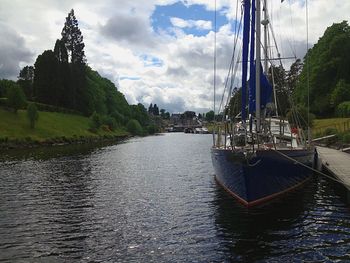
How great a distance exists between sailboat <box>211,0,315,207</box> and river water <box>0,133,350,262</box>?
2.26 feet

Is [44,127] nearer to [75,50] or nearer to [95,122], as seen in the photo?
[95,122]

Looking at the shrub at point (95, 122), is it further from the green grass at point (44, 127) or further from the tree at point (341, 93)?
the tree at point (341, 93)

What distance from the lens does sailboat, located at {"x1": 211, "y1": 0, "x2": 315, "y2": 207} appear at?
17.7 meters

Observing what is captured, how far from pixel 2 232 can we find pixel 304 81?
268ft

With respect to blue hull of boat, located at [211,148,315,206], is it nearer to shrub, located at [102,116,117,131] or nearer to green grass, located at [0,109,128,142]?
green grass, located at [0,109,128,142]

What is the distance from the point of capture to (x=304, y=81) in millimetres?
87812

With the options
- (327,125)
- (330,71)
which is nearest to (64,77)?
(330,71)

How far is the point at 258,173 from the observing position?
17594 mm

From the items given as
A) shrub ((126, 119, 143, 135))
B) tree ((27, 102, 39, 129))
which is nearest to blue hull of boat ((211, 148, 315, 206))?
tree ((27, 102, 39, 129))

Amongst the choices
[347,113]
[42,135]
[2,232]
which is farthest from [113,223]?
[42,135]

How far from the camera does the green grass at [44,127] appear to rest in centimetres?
7112

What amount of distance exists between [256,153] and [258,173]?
2.86 feet

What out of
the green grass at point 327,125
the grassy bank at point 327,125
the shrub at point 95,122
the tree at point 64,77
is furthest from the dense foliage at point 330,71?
the tree at point 64,77

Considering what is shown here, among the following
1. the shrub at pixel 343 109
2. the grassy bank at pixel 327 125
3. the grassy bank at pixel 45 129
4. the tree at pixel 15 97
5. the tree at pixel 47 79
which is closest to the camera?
the grassy bank at pixel 327 125
